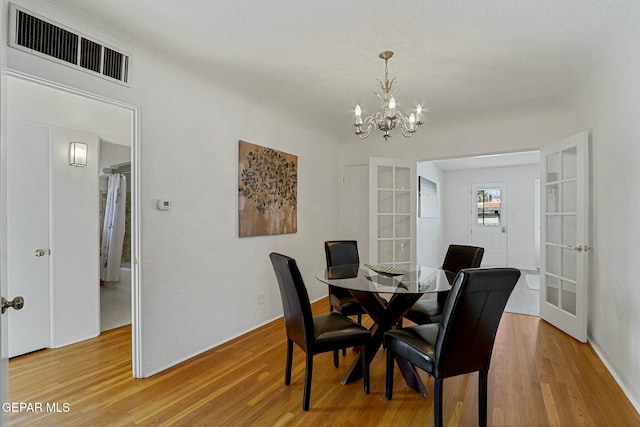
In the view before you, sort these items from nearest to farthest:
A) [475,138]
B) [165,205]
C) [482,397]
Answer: [482,397]
[165,205]
[475,138]

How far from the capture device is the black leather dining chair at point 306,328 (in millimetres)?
1927

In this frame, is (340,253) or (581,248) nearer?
(581,248)

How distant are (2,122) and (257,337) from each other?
2.66 meters

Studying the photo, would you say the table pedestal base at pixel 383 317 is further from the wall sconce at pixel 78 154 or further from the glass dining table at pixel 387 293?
the wall sconce at pixel 78 154

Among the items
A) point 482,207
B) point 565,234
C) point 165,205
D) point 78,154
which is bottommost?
point 565,234

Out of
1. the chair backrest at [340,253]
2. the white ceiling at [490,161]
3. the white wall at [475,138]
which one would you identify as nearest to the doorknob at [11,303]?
the chair backrest at [340,253]

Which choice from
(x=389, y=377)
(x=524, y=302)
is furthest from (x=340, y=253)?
(x=524, y=302)

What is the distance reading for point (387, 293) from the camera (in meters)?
2.27

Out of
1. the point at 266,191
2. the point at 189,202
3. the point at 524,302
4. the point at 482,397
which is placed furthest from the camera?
the point at 524,302

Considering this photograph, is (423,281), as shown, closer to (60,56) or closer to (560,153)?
(560,153)

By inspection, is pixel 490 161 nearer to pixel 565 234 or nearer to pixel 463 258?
pixel 565 234

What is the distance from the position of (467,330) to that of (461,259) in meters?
1.42

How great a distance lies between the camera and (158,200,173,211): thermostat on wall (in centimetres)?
244

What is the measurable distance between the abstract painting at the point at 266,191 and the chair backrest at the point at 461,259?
5.95 ft
